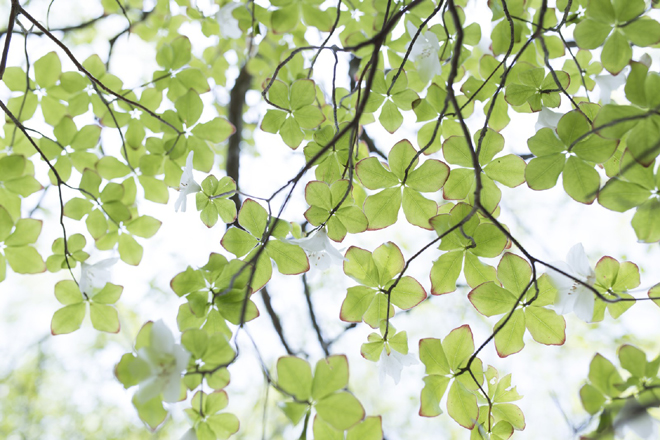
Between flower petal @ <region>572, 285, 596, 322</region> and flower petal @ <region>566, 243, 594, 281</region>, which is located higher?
flower petal @ <region>566, 243, 594, 281</region>

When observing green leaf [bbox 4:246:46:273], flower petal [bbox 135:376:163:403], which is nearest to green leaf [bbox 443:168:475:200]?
flower petal [bbox 135:376:163:403]

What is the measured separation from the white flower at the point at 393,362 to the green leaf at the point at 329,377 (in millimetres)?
213

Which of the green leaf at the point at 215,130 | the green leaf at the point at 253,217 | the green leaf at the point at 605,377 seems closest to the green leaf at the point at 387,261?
the green leaf at the point at 253,217

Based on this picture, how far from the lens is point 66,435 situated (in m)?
4.13

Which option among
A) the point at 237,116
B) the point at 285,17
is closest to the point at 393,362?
the point at 285,17

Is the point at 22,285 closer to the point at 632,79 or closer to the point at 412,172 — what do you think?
the point at 412,172

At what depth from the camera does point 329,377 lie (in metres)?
0.52

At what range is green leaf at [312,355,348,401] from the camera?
514 millimetres

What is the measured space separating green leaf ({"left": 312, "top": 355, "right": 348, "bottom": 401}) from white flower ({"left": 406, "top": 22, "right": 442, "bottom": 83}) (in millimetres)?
559

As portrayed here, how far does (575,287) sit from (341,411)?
436mm

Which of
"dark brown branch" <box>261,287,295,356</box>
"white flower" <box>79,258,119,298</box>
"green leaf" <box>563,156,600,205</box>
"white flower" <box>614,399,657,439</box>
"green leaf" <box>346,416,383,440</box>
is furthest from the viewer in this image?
"dark brown branch" <box>261,287,295,356</box>

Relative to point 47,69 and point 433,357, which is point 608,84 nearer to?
point 433,357

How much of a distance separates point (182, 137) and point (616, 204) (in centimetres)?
96

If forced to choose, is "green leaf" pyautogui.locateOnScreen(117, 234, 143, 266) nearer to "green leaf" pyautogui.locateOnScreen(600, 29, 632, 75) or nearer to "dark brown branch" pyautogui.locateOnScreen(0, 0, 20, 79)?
"dark brown branch" pyautogui.locateOnScreen(0, 0, 20, 79)
